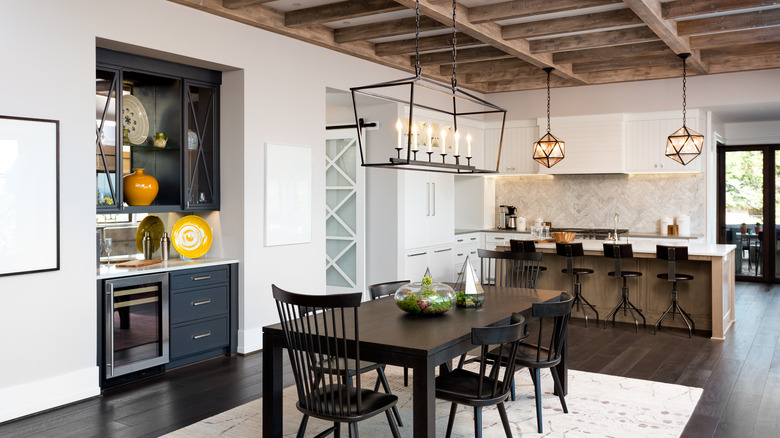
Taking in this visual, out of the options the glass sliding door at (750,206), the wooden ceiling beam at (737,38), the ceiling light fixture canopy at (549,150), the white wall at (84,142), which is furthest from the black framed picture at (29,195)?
the glass sliding door at (750,206)

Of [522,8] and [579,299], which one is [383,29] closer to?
[522,8]

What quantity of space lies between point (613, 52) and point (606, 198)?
258cm

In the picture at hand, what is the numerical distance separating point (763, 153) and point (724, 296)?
16.2 ft

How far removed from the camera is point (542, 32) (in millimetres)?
6062

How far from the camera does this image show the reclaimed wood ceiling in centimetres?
530

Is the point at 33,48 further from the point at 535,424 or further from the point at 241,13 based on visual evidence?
Result: the point at 535,424

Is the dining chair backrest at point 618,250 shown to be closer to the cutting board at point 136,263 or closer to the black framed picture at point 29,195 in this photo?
the cutting board at point 136,263

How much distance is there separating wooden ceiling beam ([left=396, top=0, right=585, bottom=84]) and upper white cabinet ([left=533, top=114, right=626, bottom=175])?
1.10 meters

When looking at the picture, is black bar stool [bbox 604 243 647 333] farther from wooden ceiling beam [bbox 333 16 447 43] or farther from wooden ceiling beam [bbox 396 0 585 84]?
wooden ceiling beam [bbox 333 16 447 43]

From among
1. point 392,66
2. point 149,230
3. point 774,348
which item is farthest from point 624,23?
point 149,230

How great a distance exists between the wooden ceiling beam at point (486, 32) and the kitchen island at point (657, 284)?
212 cm

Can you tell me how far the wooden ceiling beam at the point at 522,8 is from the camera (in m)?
5.17

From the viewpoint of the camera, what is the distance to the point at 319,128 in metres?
6.45

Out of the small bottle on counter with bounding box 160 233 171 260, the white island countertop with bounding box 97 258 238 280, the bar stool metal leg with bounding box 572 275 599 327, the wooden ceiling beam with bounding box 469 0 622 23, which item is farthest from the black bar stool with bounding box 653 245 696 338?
the small bottle on counter with bounding box 160 233 171 260
